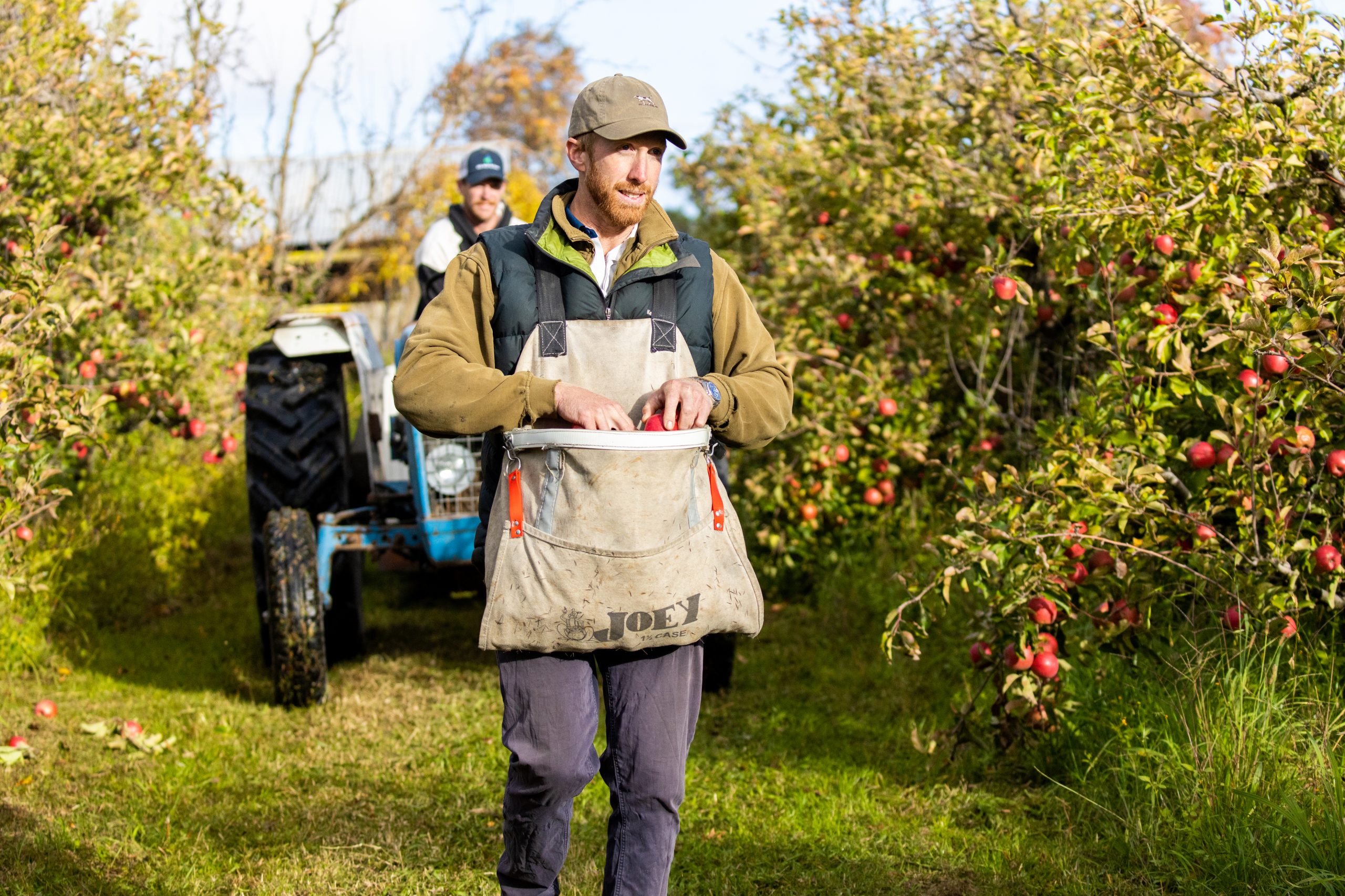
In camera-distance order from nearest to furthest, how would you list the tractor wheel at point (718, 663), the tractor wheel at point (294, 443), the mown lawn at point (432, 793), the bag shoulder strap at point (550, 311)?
the bag shoulder strap at point (550, 311)
the mown lawn at point (432, 793)
the tractor wheel at point (718, 663)
the tractor wheel at point (294, 443)

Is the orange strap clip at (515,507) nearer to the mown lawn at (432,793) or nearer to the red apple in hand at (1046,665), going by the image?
the mown lawn at (432,793)

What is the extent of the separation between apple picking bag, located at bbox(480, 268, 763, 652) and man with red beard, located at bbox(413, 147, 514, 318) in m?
2.88

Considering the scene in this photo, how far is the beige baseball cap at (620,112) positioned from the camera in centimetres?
253

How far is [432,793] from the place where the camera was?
3.96 meters

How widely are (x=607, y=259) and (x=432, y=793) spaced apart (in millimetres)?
2044

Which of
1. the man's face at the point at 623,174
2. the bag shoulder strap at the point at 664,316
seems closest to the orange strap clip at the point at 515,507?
the bag shoulder strap at the point at 664,316

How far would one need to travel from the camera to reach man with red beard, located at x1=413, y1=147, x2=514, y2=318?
530 cm

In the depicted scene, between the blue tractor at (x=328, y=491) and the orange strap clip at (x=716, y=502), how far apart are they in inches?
79.3

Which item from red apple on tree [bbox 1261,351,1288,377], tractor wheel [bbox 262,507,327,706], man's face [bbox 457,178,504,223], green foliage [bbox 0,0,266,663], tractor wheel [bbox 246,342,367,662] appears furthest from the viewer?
man's face [bbox 457,178,504,223]

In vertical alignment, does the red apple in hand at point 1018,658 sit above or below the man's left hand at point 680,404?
below

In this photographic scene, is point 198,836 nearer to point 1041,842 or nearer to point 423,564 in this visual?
point 423,564

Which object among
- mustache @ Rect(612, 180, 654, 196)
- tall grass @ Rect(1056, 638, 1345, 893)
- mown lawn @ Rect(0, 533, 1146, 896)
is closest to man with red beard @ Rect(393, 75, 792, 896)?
mustache @ Rect(612, 180, 654, 196)

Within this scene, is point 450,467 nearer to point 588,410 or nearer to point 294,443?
point 294,443

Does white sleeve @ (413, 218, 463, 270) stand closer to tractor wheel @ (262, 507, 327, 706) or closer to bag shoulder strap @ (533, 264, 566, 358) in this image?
tractor wheel @ (262, 507, 327, 706)
